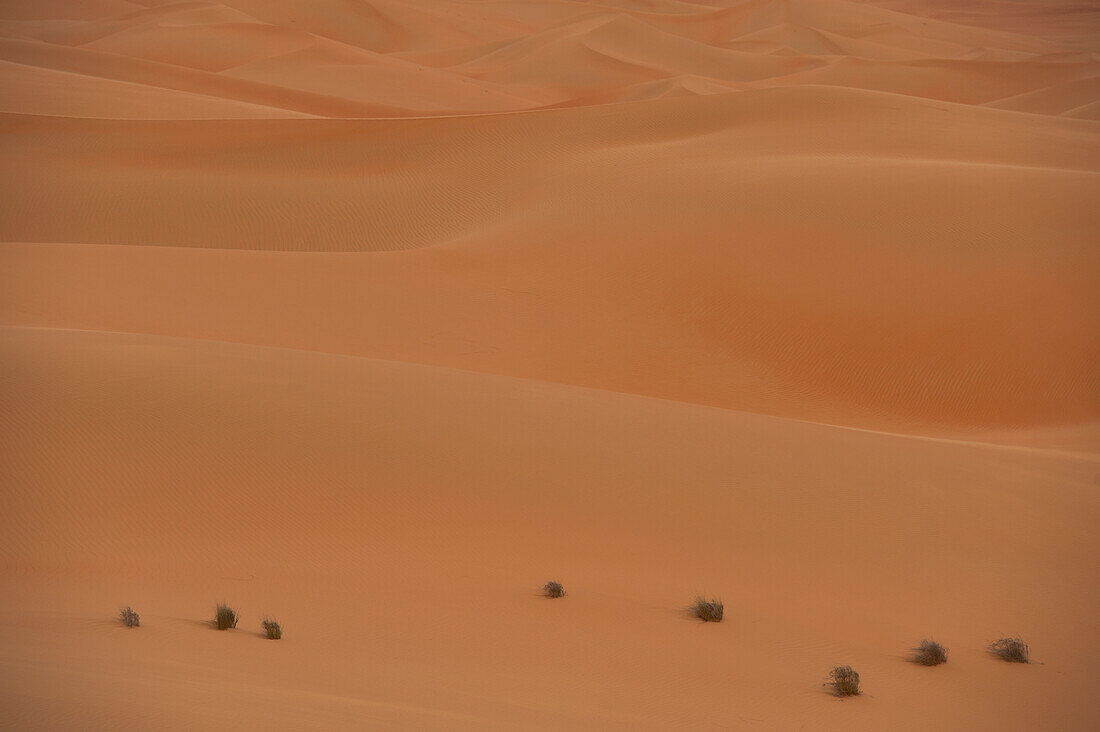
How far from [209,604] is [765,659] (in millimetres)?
2865

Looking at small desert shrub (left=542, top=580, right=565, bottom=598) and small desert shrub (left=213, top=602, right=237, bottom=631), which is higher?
small desert shrub (left=542, top=580, right=565, bottom=598)

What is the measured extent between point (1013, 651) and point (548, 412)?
3.88m

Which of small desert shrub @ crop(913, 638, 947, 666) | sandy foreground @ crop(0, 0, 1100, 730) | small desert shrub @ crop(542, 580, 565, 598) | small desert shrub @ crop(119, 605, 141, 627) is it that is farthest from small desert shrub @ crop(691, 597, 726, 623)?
small desert shrub @ crop(119, 605, 141, 627)

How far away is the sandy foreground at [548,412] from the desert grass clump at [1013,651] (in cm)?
11

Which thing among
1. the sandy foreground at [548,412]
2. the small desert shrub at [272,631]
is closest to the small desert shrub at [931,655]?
the sandy foreground at [548,412]

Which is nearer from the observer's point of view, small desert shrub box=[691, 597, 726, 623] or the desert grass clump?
the desert grass clump

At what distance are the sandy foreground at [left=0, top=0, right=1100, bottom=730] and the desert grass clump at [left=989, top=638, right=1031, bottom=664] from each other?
0.11 metres

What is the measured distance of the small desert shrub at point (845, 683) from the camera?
5.19m

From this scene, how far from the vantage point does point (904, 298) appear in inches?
547

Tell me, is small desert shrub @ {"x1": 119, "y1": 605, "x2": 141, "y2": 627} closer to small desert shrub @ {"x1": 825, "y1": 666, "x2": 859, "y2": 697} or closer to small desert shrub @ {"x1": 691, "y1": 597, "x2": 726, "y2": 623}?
small desert shrub @ {"x1": 691, "y1": 597, "x2": 726, "y2": 623}

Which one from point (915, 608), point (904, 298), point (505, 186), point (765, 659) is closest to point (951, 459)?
point (915, 608)

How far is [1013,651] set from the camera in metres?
5.70

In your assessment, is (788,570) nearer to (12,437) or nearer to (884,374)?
(12,437)

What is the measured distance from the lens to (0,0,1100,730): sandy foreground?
5.23m
